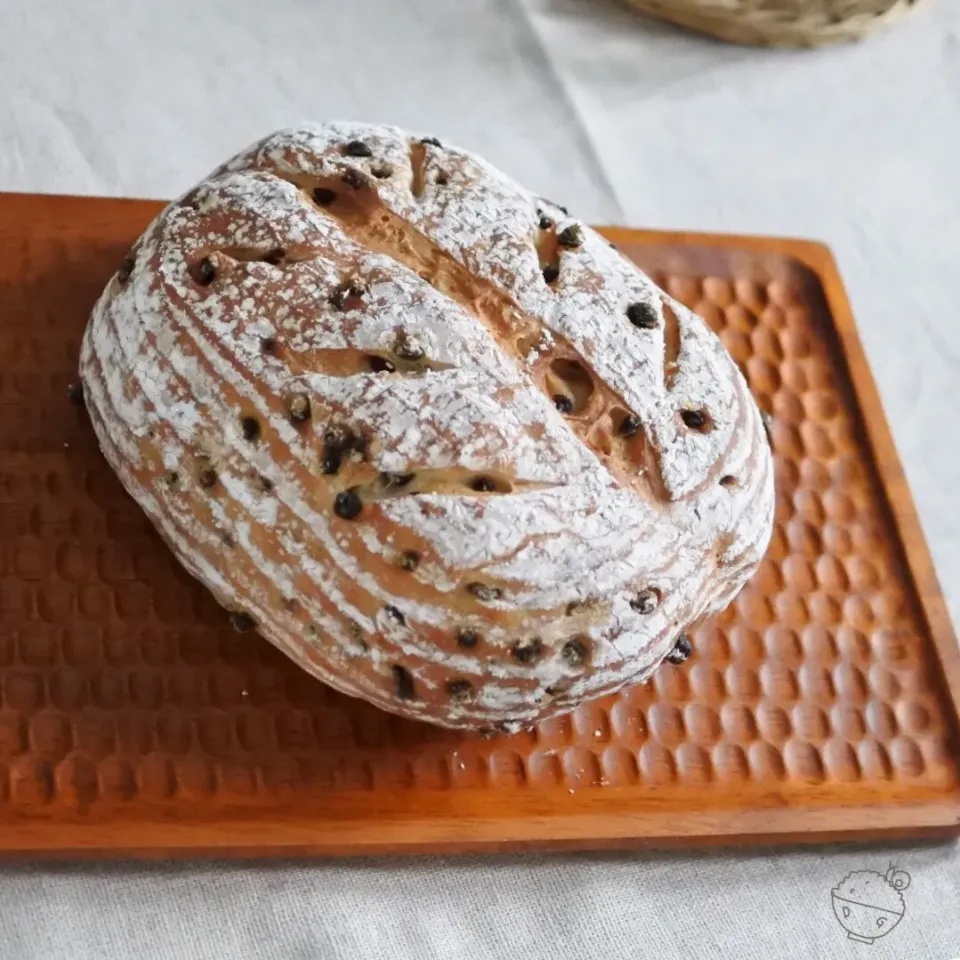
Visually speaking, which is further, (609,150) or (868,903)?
(609,150)

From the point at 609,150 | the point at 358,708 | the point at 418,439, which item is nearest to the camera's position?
the point at 418,439

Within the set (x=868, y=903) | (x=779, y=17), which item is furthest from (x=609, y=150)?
(x=868, y=903)

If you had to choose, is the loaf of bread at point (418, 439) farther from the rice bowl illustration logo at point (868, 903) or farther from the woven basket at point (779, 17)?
the woven basket at point (779, 17)

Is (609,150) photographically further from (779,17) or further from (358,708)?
(358,708)

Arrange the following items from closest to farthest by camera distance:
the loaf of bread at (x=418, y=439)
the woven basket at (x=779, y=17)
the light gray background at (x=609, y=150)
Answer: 1. the loaf of bread at (x=418, y=439)
2. the light gray background at (x=609, y=150)
3. the woven basket at (x=779, y=17)

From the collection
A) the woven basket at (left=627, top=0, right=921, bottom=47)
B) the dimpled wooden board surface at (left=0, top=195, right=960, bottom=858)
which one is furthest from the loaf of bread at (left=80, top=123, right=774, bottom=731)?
the woven basket at (left=627, top=0, right=921, bottom=47)

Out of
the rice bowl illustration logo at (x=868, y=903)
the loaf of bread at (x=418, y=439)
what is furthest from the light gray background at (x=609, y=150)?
the loaf of bread at (x=418, y=439)
